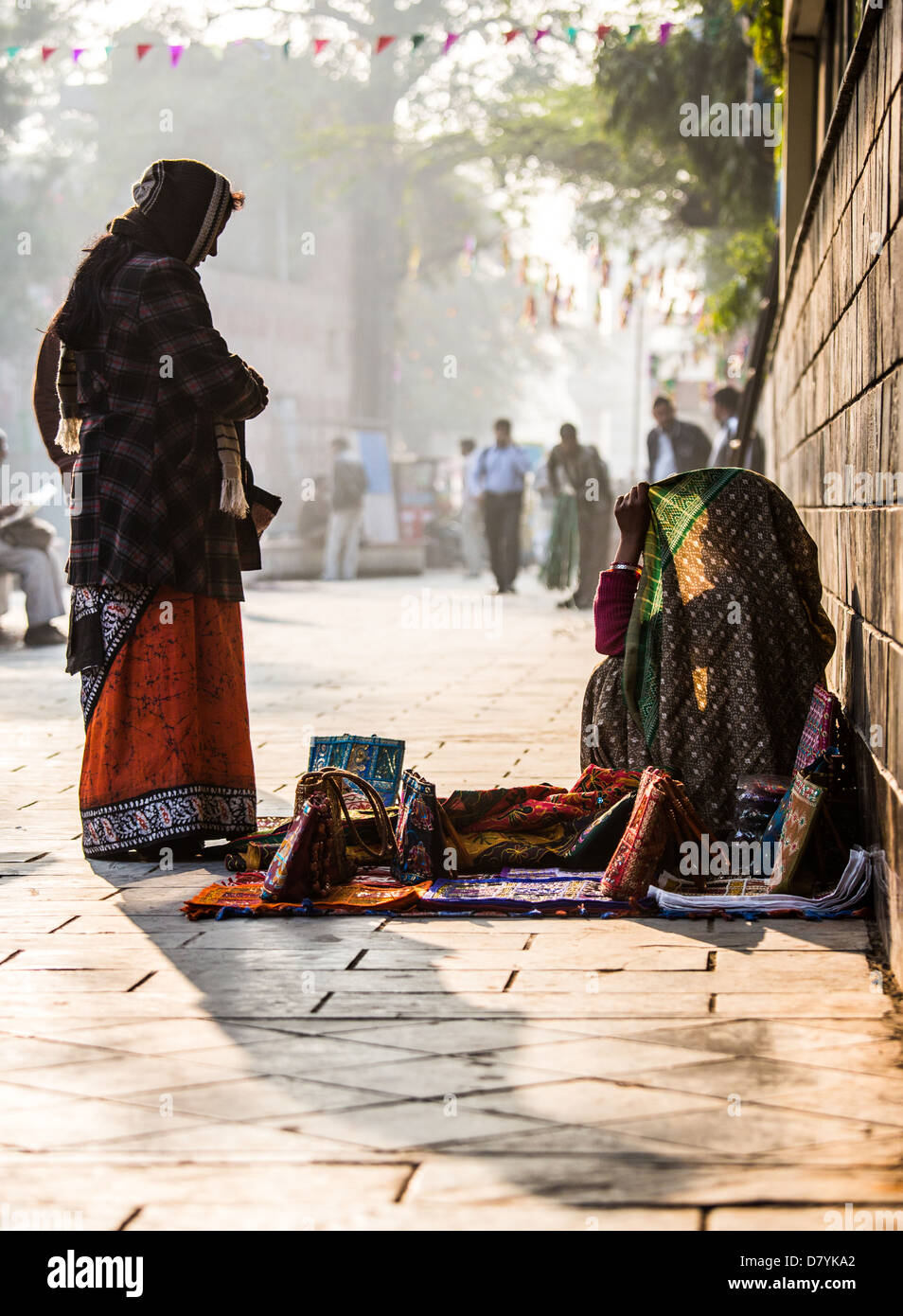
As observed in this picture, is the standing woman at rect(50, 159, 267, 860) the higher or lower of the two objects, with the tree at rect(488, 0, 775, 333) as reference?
lower

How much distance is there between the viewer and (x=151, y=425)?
5.03m

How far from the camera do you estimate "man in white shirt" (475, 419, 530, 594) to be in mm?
18578

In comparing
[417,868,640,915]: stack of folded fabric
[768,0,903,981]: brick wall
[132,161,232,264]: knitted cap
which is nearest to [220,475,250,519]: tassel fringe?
[132,161,232,264]: knitted cap

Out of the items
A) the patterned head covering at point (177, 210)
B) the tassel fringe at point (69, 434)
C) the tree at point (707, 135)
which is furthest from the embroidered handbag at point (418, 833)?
the tree at point (707, 135)

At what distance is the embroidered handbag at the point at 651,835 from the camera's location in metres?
4.19

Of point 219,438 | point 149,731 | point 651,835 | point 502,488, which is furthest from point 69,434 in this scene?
point 502,488

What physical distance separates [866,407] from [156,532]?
213 cm

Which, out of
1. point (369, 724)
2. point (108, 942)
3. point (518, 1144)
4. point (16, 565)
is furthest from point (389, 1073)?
point (16, 565)

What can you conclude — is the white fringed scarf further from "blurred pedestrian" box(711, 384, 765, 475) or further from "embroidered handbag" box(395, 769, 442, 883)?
"blurred pedestrian" box(711, 384, 765, 475)

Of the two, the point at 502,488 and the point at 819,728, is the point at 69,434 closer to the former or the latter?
the point at 819,728

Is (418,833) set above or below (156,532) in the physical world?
below

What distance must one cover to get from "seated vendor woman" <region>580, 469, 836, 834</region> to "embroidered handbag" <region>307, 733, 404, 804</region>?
27.2 inches

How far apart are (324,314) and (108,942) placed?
41.9 meters
